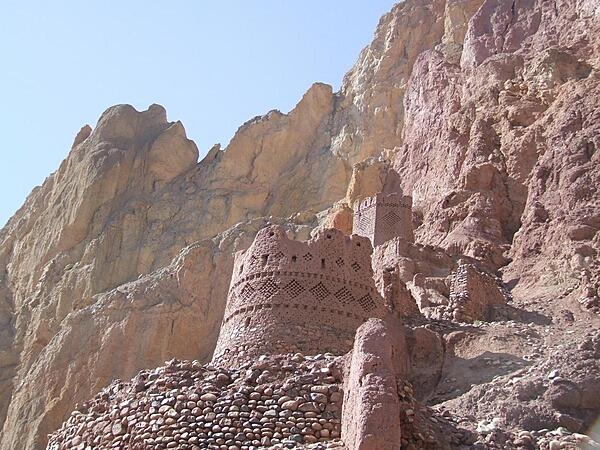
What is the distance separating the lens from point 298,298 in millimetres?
14875

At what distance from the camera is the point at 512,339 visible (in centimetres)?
1598

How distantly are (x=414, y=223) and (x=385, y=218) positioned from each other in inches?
119

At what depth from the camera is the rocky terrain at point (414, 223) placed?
45.2 ft

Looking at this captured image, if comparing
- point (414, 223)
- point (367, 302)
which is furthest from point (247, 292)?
point (414, 223)

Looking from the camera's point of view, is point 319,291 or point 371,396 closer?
point 371,396

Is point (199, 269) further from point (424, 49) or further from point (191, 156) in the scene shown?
point (424, 49)

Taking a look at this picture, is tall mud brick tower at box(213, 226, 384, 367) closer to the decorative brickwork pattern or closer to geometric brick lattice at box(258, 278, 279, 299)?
geometric brick lattice at box(258, 278, 279, 299)

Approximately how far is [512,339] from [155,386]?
23.2ft

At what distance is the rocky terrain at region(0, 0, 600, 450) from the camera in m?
13.8

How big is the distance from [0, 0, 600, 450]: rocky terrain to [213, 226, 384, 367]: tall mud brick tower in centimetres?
141

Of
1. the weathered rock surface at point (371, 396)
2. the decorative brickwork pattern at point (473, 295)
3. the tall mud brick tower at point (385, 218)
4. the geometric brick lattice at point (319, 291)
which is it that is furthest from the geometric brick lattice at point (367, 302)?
the tall mud brick tower at point (385, 218)

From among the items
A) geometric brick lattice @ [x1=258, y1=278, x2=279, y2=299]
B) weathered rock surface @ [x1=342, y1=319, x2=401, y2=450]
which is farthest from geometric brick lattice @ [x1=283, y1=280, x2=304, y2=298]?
weathered rock surface @ [x1=342, y1=319, x2=401, y2=450]

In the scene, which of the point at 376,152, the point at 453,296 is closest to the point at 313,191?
the point at 376,152

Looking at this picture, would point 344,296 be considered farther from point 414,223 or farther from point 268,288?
point 414,223
